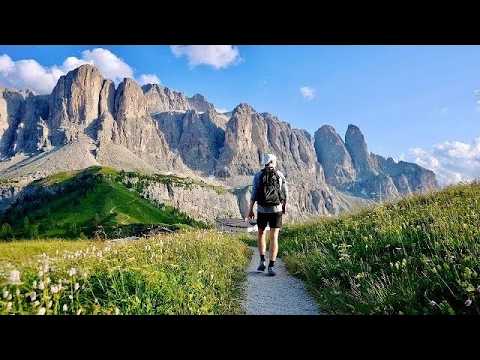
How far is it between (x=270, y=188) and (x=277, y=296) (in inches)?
116

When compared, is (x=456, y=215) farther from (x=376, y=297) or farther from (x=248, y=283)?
(x=248, y=283)

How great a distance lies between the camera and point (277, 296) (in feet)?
30.9

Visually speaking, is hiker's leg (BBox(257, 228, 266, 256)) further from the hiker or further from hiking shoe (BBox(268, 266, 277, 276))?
hiking shoe (BBox(268, 266, 277, 276))

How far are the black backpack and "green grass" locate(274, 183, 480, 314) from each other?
76.3 inches

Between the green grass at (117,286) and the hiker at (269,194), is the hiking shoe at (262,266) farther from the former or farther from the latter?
the green grass at (117,286)

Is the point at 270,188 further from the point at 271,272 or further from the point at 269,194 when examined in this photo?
the point at 271,272

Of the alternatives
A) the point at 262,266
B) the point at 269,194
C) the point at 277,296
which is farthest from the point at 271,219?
the point at 277,296

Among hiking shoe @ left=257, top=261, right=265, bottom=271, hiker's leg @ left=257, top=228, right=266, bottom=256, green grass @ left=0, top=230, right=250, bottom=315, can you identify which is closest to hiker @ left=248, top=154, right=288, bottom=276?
hiker's leg @ left=257, top=228, right=266, bottom=256

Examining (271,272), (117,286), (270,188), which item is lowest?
(271,272)
